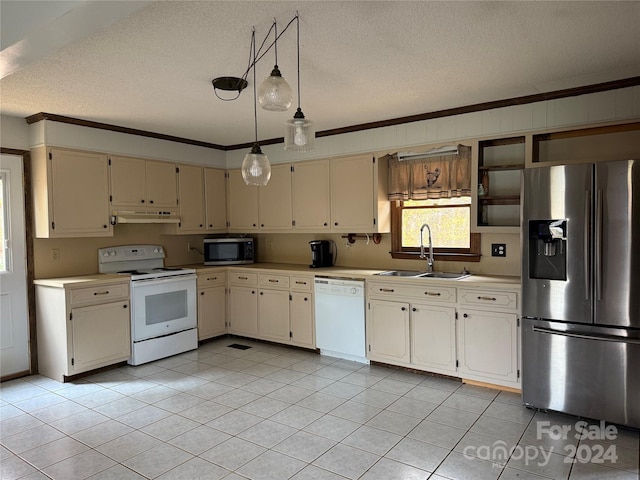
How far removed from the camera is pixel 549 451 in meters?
2.67

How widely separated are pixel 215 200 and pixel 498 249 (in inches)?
132

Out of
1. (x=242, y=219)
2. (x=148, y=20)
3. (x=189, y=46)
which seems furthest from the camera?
(x=242, y=219)

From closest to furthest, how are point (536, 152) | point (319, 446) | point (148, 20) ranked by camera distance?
point (148, 20) < point (319, 446) < point (536, 152)

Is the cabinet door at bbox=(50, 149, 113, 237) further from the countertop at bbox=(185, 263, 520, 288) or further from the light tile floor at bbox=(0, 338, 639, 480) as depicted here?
the light tile floor at bbox=(0, 338, 639, 480)

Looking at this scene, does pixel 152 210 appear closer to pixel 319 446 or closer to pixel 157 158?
pixel 157 158

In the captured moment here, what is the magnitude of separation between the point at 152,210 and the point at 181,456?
290cm

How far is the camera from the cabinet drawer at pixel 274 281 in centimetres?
487

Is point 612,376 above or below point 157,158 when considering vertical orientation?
below

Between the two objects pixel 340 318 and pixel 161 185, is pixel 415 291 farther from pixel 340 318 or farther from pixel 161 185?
pixel 161 185

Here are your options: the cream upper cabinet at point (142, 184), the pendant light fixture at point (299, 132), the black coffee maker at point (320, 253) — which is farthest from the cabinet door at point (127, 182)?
the pendant light fixture at point (299, 132)

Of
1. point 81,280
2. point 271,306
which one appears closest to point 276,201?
point 271,306

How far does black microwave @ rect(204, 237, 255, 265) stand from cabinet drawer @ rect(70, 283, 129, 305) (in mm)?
1275

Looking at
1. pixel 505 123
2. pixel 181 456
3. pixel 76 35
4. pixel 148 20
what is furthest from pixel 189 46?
pixel 505 123

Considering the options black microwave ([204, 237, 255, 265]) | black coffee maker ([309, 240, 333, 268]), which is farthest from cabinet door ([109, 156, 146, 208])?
black coffee maker ([309, 240, 333, 268])
